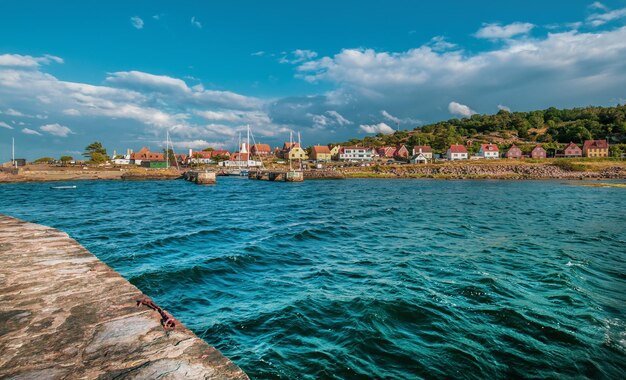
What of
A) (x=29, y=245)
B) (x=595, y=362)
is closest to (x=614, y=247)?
(x=595, y=362)

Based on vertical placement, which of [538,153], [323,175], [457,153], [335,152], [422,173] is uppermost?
[335,152]

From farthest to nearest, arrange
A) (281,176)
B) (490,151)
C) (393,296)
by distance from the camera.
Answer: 1. (490,151)
2. (281,176)
3. (393,296)

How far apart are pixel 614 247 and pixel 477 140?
18736 centimetres

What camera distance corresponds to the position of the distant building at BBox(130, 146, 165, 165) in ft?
465

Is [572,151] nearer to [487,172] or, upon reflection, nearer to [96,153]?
[487,172]

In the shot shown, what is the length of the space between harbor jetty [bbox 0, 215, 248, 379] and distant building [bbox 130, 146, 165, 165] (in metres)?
154

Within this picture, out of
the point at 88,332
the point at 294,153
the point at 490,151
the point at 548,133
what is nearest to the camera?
the point at 88,332

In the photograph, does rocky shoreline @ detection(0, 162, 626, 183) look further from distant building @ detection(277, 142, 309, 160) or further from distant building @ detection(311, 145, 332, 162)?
distant building @ detection(277, 142, 309, 160)

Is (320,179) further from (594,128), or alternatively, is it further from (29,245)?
(594,128)

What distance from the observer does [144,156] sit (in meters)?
144

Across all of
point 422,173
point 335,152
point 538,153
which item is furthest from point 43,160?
point 538,153

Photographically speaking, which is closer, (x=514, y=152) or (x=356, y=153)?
(x=514, y=152)

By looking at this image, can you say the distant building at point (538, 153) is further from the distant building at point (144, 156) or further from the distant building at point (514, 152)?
the distant building at point (144, 156)

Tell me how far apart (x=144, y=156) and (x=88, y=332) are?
523ft
